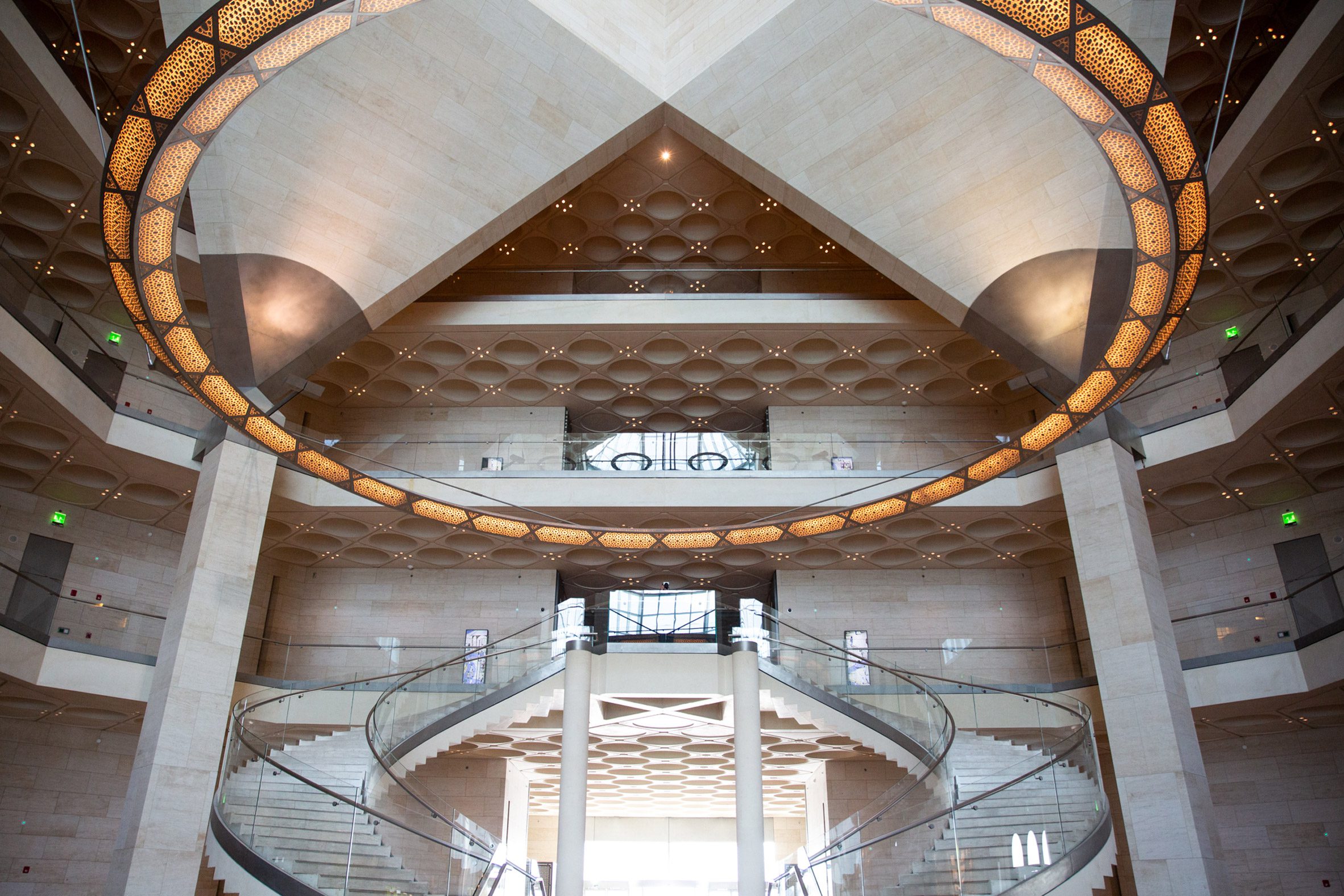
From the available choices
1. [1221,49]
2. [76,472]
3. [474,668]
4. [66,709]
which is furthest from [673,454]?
[1221,49]

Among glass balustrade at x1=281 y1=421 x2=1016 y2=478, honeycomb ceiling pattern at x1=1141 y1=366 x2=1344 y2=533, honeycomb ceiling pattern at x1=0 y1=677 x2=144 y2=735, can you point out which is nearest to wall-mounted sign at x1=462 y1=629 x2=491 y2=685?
glass balustrade at x1=281 y1=421 x2=1016 y2=478

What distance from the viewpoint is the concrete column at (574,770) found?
14.3 meters

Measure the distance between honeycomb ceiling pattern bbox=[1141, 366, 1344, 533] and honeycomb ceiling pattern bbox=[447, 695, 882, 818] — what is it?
768cm

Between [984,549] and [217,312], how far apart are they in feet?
55.0

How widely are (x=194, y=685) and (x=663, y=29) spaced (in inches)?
572

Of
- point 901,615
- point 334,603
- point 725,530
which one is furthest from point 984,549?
point 334,603

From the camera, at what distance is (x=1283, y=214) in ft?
54.0

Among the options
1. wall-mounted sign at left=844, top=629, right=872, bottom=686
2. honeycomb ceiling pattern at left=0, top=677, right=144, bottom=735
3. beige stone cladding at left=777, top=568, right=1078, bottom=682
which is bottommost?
honeycomb ceiling pattern at left=0, top=677, right=144, bottom=735

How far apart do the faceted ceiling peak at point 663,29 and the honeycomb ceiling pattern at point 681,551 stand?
29.7 feet

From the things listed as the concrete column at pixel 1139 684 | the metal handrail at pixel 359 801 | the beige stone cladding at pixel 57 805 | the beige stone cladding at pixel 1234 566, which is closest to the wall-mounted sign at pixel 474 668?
the metal handrail at pixel 359 801

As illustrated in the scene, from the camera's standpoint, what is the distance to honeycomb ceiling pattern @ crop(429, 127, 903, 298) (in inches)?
854

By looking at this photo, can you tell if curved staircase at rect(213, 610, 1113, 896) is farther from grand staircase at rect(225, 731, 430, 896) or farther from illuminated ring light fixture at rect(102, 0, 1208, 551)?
illuminated ring light fixture at rect(102, 0, 1208, 551)

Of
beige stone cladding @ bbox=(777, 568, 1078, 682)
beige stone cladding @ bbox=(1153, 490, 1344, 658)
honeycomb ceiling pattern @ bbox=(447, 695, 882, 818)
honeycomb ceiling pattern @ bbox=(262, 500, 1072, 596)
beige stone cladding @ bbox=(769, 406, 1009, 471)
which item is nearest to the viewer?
beige stone cladding @ bbox=(1153, 490, 1344, 658)

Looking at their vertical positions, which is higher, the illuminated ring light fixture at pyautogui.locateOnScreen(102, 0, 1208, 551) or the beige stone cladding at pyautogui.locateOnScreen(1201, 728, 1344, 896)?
the illuminated ring light fixture at pyautogui.locateOnScreen(102, 0, 1208, 551)
